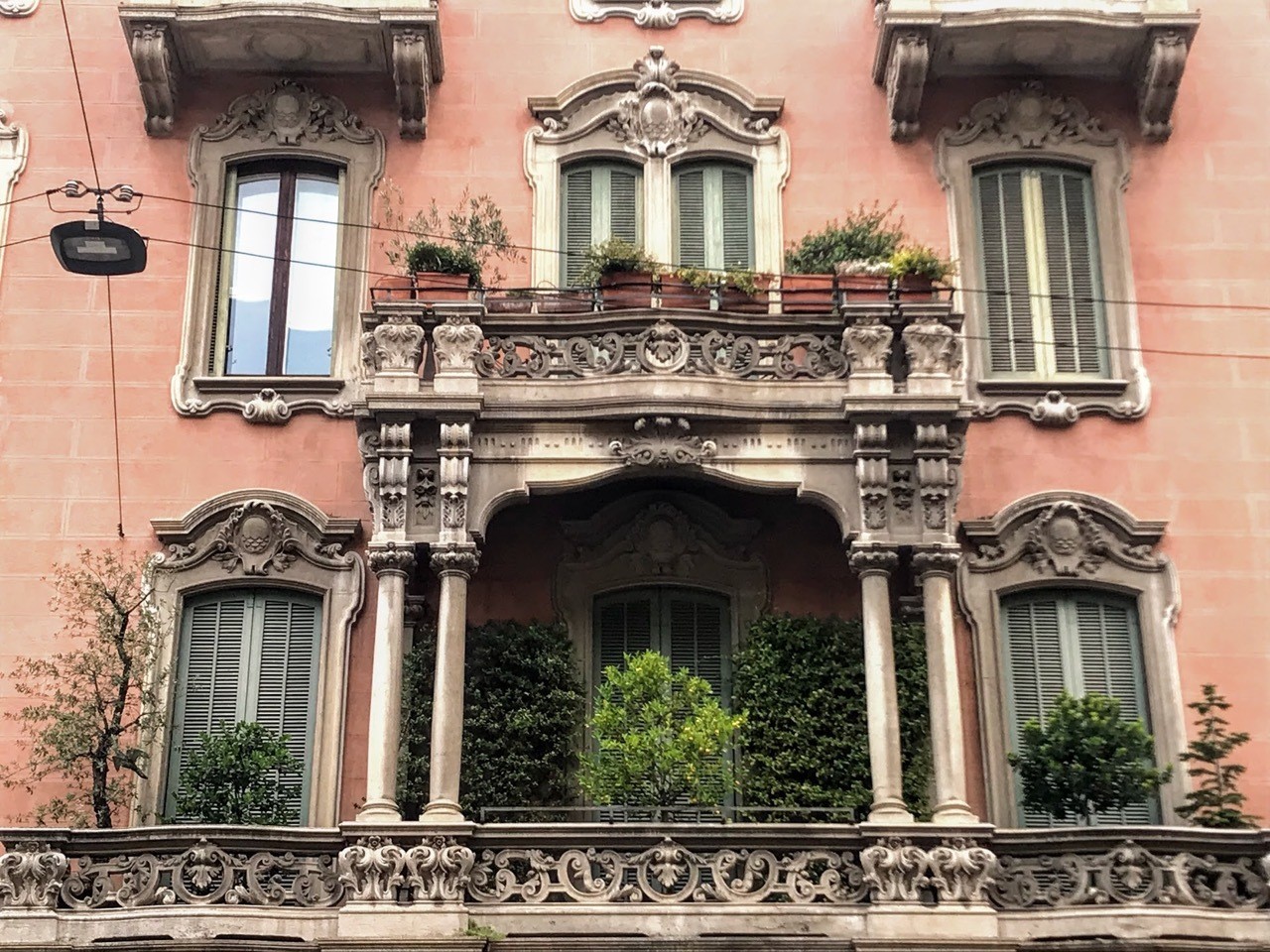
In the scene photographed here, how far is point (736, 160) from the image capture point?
20031 millimetres

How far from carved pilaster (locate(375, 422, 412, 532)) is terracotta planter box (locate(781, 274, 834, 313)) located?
390 centimetres

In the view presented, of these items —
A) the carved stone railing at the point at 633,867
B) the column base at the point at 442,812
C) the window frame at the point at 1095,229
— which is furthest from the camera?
the window frame at the point at 1095,229

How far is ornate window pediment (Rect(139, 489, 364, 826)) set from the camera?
1808 cm

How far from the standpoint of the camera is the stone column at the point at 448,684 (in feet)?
52.3

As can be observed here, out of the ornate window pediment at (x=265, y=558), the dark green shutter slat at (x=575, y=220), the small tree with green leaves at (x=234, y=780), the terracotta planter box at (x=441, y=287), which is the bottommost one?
the small tree with green leaves at (x=234, y=780)

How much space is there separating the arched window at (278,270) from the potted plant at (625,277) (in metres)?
3.28

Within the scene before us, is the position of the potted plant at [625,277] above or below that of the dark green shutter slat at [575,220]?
below

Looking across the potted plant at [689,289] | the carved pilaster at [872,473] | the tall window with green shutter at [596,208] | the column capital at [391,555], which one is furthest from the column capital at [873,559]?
the tall window with green shutter at [596,208]

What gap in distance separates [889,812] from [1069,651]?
3367 mm

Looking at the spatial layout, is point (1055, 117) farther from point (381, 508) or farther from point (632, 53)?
point (381, 508)

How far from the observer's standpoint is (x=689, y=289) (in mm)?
17734

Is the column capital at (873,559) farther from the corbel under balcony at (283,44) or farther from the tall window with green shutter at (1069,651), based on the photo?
the corbel under balcony at (283,44)

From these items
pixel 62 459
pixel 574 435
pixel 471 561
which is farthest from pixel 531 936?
pixel 62 459

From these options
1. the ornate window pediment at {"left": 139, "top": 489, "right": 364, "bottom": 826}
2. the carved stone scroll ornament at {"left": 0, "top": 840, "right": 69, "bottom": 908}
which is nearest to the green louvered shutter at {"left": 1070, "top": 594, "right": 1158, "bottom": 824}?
the ornate window pediment at {"left": 139, "top": 489, "right": 364, "bottom": 826}
